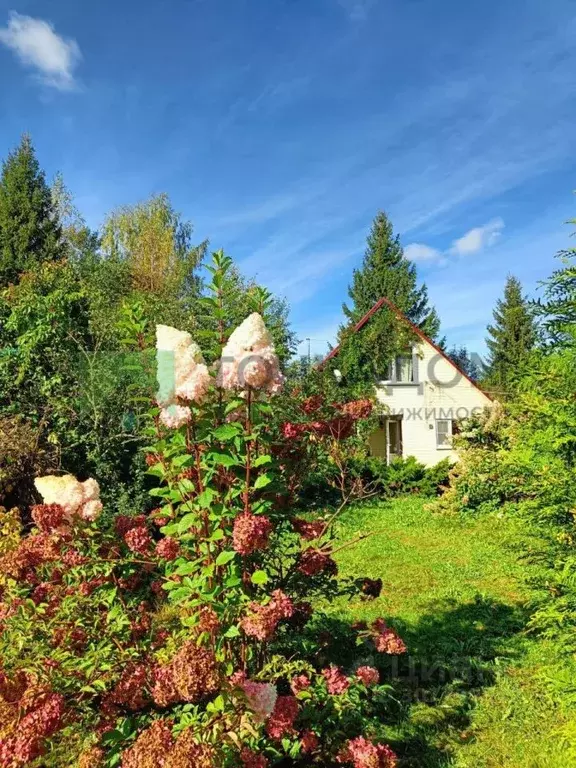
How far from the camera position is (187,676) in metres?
1.75

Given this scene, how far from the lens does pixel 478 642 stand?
4.27 metres

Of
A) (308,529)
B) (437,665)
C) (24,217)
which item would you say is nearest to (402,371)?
(437,665)

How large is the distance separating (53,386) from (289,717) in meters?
6.09

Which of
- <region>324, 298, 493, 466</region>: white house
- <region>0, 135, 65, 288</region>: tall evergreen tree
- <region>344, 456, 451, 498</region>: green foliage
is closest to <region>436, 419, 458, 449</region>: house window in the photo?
<region>324, 298, 493, 466</region>: white house

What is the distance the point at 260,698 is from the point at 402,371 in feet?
46.5

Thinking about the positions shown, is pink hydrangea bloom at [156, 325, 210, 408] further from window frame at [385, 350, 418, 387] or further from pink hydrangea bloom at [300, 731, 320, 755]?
window frame at [385, 350, 418, 387]

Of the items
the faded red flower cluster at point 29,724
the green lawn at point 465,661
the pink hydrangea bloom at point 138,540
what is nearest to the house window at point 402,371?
the green lawn at point 465,661

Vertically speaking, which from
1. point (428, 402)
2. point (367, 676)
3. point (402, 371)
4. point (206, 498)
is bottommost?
point (367, 676)

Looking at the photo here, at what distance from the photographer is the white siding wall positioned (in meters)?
15.4

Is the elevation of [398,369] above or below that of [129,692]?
above

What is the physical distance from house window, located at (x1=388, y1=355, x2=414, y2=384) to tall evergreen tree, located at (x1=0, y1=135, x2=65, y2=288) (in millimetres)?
14384

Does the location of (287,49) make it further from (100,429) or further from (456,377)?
(456,377)

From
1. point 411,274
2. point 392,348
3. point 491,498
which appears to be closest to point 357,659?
point 491,498

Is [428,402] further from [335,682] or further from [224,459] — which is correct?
[224,459]
